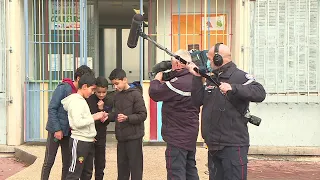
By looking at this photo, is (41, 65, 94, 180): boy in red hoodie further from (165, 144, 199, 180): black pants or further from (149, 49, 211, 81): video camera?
(165, 144, 199, 180): black pants

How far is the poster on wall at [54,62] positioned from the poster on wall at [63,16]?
547 millimetres

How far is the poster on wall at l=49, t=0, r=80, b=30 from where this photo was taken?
905 centimetres

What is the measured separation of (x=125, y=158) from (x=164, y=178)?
121 cm

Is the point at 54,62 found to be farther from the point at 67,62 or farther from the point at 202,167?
the point at 202,167

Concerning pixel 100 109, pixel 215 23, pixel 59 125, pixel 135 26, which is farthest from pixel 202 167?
pixel 135 26

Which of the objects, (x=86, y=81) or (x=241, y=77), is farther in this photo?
(x=86, y=81)

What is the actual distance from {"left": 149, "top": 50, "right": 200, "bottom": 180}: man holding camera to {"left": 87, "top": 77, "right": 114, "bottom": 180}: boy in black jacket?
924 millimetres

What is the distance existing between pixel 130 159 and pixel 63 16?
14.5 ft

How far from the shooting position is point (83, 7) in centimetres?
882

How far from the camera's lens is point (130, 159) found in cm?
562

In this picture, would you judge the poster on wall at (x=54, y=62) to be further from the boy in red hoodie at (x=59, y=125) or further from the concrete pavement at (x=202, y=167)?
the boy in red hoodie at (x=59, y=125)

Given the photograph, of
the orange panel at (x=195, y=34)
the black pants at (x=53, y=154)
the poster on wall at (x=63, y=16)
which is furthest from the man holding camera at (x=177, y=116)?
the poster on wall at (x=63, y=16)

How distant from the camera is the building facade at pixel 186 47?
28.3ft

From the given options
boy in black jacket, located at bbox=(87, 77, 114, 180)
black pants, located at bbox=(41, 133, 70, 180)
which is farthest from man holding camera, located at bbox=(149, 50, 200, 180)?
black pants, located at bbox=(41, 133, 70, 180)
